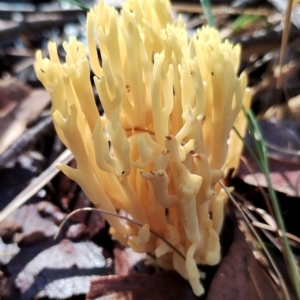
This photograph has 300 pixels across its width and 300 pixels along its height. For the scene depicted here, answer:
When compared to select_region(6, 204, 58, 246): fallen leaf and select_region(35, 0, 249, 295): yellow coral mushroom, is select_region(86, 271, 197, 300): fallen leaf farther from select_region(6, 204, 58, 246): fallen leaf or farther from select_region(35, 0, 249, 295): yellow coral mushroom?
select_region(6, 204, 58, 246): fallen leaf

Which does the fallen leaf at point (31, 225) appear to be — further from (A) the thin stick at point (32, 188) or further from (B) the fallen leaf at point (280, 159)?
(B) the fallen leaf at point (280, 159)

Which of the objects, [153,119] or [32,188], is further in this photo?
[32,188]

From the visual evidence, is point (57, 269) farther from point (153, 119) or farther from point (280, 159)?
point (280, 159)

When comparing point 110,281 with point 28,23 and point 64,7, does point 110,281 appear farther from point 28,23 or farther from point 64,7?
point 64,7

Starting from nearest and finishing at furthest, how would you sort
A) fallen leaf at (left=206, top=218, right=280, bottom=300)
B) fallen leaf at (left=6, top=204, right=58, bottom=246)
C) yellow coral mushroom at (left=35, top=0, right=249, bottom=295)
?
1. yellow coral mushroom at (left=35, top=0, right=249, bottom=295)
2. fallen leaf at (left=206, top=218, right=280, bottom=300)
3. fallen leaf at (left=6, top=204, right=58, bottom=246)

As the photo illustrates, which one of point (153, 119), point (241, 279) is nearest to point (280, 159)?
point (241, 279)

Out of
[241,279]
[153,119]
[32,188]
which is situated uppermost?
[153,119]

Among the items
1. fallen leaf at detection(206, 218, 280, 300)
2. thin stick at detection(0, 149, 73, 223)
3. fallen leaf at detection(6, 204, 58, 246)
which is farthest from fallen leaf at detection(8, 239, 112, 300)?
fallen leaf at detection(206, 218, 280, 300)

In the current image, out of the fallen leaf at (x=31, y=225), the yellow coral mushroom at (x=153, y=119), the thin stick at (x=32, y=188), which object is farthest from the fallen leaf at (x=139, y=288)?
the thin stick at (x=32, y=188)
